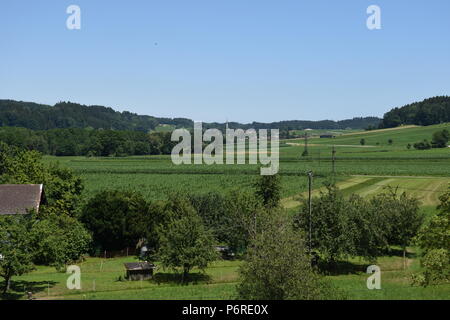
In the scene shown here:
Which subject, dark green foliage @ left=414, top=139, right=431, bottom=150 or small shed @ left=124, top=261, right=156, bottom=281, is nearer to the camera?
small shed @ left=124, top=261, right=156, bottom=281

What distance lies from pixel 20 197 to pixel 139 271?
19.0 metres

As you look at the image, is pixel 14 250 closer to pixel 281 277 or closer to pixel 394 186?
pixel 281 277

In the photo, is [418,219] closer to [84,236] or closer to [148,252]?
[148,252]

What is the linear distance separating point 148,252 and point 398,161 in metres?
90.9

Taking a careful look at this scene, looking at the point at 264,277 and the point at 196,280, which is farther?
the point at 196,280

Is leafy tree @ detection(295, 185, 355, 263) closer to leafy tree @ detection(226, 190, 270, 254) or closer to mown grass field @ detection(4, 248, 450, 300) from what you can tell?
mown grass field @ detection(4, 248, 450, 300)

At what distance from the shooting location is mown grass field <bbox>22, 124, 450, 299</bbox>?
31.4m

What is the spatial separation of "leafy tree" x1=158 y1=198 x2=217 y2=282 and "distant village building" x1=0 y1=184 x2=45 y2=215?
17160 millimetres

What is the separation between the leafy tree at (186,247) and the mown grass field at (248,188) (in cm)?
144

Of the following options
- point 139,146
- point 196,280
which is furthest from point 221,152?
point 196,280

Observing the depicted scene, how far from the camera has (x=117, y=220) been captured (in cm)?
4869

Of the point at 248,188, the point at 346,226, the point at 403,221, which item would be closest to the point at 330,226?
the point at 346,226

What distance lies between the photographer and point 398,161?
122 m
